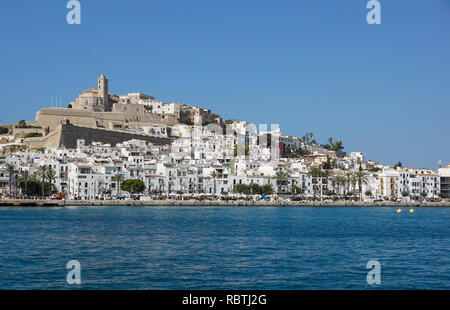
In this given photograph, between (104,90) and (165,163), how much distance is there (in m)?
40.7

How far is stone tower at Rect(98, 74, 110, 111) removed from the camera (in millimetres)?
106312

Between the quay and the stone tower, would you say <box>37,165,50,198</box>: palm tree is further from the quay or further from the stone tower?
the stone tower

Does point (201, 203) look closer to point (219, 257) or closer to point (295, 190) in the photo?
point (295, 190)

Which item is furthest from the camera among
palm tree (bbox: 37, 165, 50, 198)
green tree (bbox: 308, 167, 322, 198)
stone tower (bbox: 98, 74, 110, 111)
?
stone tower (bbox: 98, 74, 110, 111)

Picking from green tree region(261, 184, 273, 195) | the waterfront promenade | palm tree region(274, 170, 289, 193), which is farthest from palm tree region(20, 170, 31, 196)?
palm tree region(274, 170, 289, 193)

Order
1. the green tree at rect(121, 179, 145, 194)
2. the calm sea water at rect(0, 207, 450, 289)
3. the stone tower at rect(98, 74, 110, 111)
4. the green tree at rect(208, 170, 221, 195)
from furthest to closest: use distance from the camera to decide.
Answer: the stone tower at rect(98, 74, 110, 111)
the green tree at rect(208, 170, 221, 195)
the green tree at rect(121, 179, 145, 194)
the calm sea water at rect(0, 207, 450, 289)

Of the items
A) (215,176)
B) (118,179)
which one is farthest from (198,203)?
(118,179)

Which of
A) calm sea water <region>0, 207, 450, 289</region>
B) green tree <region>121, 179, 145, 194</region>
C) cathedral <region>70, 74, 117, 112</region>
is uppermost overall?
cathedral <region>70, 74, 117, 112</region>

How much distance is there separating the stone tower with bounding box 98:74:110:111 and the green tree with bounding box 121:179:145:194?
42307 mm

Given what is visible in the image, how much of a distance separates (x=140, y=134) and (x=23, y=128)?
18.9m

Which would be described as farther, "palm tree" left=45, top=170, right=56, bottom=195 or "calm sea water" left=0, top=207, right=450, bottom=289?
"palm tree" left=45, top=170, right=56, bottom=195

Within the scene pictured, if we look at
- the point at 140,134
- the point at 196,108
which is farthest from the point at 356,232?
the point at 196,108

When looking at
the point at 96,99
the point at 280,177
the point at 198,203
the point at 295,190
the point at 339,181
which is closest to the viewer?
the point at 198,203

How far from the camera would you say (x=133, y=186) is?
65.8 m
